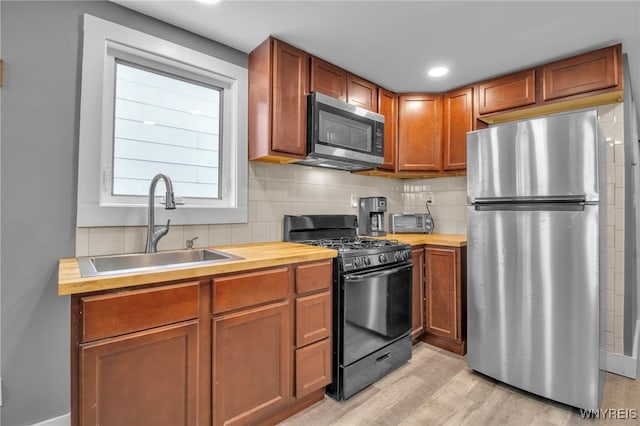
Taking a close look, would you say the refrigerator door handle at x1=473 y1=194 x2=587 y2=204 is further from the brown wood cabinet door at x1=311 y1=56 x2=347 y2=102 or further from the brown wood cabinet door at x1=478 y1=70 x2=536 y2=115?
the brown wood cabinet door at x1=311 y1=56 x2=347 y2=102

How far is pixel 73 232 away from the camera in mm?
1631

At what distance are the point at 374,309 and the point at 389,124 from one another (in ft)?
5.81

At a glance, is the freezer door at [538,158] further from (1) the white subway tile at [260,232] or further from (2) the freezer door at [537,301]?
(1) the white subway tile at [260,232]

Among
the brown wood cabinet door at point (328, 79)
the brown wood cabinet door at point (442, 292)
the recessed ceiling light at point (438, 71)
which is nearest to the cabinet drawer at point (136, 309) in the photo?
the brown wood cabinet door at point (328, 79)

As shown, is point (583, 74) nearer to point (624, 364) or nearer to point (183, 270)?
point (624, 364)

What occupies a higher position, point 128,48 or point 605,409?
point 128,48

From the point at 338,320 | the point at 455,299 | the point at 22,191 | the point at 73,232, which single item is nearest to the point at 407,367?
the point at 455,299

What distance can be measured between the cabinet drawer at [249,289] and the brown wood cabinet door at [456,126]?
2046 millimetres

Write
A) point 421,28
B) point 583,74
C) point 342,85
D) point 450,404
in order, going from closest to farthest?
point 450,404 < point 421,28 < point 583,74 < point 342,85

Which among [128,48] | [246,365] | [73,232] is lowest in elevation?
[246,365]

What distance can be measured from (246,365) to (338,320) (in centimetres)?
63

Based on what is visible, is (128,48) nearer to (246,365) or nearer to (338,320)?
(246,365)

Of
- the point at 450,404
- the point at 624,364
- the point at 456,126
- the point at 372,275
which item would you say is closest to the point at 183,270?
the point at 372,275

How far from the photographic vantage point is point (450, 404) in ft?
6.17
